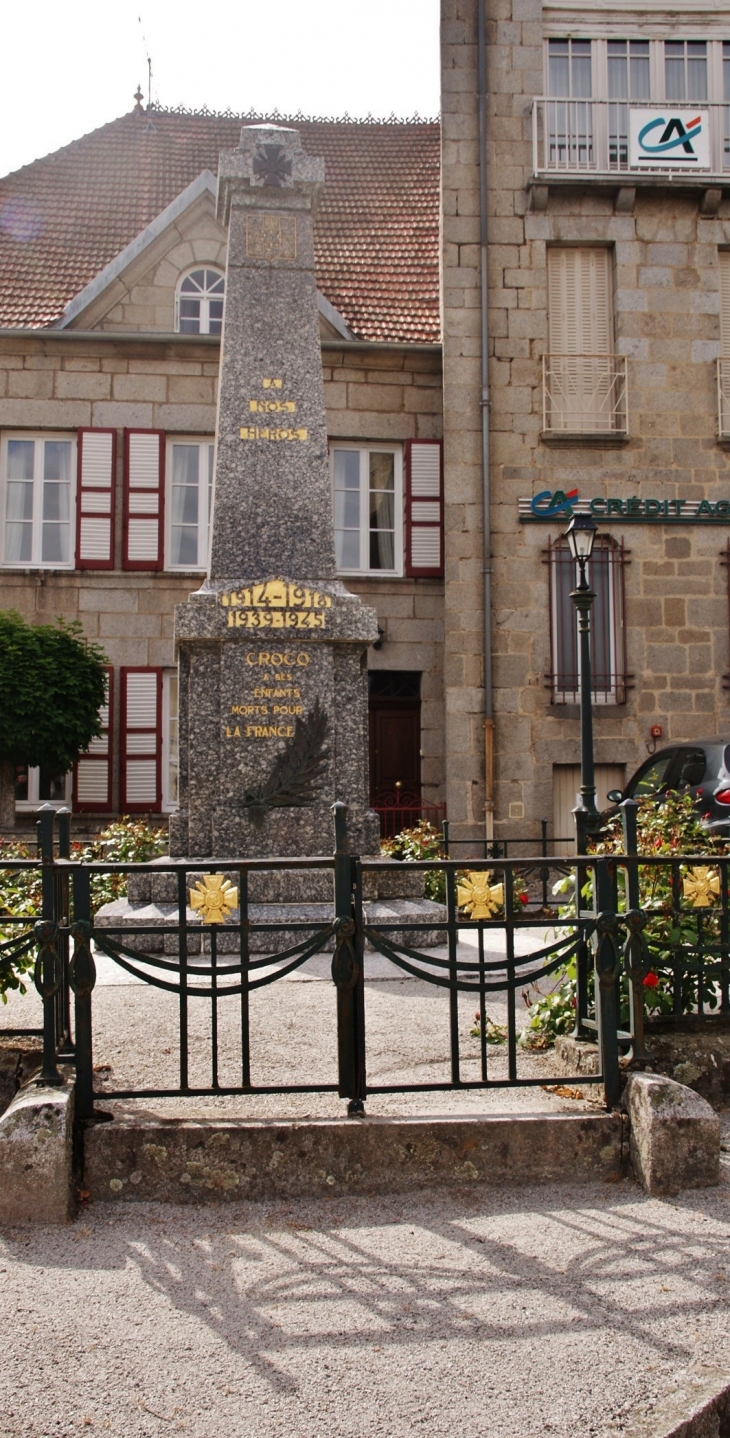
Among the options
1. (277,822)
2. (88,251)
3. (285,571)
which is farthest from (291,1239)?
(88,251)

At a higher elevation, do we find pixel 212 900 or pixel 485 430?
pixel 485 430

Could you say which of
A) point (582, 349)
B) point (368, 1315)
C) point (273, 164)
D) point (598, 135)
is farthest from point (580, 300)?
point (368, 1315)

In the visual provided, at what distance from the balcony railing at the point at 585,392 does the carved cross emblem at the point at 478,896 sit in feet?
42.3

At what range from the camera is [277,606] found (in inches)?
314

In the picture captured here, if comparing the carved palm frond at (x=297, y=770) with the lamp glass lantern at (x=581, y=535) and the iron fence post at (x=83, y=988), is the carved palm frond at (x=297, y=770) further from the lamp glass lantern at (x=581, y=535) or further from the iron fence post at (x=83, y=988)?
the iron fence post at (x=83, y=988)

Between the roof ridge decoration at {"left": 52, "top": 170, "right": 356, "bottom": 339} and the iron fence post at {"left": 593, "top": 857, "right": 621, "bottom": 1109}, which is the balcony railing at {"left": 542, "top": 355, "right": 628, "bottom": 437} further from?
the iron fence post at {"left": 593, "top": 857, "right": 621, "bottom": 1109}

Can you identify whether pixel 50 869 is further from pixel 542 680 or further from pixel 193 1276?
pixel 542 680

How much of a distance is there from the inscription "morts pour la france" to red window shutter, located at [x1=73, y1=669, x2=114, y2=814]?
27.3ft

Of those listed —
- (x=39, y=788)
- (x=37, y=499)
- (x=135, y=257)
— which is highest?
(x=135, y=257)

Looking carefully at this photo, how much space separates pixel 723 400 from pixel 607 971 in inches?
542

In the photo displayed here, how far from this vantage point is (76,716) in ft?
46.5

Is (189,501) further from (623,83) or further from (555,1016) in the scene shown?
(555,1016)

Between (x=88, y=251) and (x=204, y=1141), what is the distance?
17038 mm

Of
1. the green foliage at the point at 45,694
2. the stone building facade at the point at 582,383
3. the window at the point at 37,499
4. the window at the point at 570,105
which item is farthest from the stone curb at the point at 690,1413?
the window at the point at 570,105
